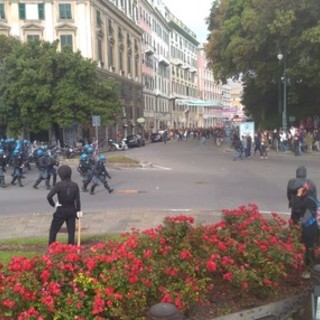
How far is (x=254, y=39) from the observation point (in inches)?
1393

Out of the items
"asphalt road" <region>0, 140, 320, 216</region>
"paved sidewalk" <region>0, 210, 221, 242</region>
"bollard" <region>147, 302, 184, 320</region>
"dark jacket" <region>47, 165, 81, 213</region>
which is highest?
"dark jacket" <region>47, 165, 81, 213</region>

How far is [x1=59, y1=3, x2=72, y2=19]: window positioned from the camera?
53531mm

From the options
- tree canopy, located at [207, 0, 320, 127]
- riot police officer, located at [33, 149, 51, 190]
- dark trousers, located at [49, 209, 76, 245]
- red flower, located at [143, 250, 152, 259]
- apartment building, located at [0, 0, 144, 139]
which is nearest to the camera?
red flower, located at [143, 250, 152, 259]

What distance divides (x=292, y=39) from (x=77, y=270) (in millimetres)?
30378

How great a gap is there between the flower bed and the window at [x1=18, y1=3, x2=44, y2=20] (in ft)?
165

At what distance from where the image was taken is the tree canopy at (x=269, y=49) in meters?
32.2

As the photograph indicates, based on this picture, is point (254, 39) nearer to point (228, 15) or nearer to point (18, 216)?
point (228, 15)

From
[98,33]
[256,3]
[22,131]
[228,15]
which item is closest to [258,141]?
[256,3]

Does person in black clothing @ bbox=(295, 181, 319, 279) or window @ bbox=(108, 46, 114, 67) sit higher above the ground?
window @ bbox=(108, 46, 114, 67)

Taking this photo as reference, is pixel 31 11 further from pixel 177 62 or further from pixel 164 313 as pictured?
pixel 177 62

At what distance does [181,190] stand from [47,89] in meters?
25.3

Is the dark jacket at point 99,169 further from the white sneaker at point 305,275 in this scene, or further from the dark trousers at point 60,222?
the white sneaker at point 305,275

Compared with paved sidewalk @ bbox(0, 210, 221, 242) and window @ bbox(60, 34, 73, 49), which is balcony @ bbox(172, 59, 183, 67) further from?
paved sidewalk @ bbox(0, 210, 221, 242)

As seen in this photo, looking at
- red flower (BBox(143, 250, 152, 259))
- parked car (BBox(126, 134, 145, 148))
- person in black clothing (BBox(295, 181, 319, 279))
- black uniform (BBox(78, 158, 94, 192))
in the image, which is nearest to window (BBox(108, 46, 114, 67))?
parked car (BBox(126, 134, 145, 148))
